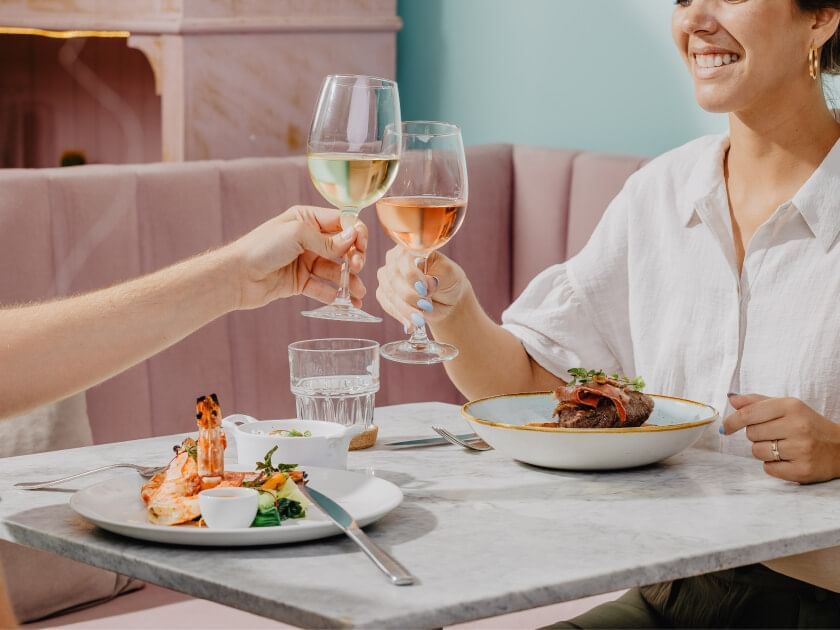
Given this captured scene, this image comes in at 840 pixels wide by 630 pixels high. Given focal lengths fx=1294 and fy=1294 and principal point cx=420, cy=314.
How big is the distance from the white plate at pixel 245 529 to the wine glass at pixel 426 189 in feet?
0.75

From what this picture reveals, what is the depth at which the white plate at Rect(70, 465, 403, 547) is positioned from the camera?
3.41 feet

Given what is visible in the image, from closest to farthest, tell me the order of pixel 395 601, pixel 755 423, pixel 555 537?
1. pixel 395 601
2. pixel 555 537
3. pixel 755 423

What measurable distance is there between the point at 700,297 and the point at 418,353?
50 cm

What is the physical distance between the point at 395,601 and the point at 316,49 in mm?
2445

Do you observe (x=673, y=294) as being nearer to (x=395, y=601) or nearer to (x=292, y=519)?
(x=292, y=519)

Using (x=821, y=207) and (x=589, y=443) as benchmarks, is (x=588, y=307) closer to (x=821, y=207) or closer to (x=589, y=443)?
(x=821, y=207)

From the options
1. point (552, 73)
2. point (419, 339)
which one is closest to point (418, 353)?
point (419, 339)

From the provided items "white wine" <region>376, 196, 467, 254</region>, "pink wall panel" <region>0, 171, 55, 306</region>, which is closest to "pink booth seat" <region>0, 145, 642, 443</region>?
"pink wall panel" <region>0, 171, 55, 306</region>

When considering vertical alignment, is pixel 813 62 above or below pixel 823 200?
above

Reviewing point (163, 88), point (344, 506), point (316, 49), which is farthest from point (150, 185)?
point (344, 506)

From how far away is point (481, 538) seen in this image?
3.56ft

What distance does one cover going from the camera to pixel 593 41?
2893mm

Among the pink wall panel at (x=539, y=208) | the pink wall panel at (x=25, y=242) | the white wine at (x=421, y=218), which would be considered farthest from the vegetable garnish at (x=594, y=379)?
the pink wall panel at (x=539, y=208)

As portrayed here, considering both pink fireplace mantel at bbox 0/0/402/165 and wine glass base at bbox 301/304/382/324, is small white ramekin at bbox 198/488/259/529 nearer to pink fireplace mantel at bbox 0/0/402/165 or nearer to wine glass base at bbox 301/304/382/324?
wine glass base at bbox 301/304/382/324
